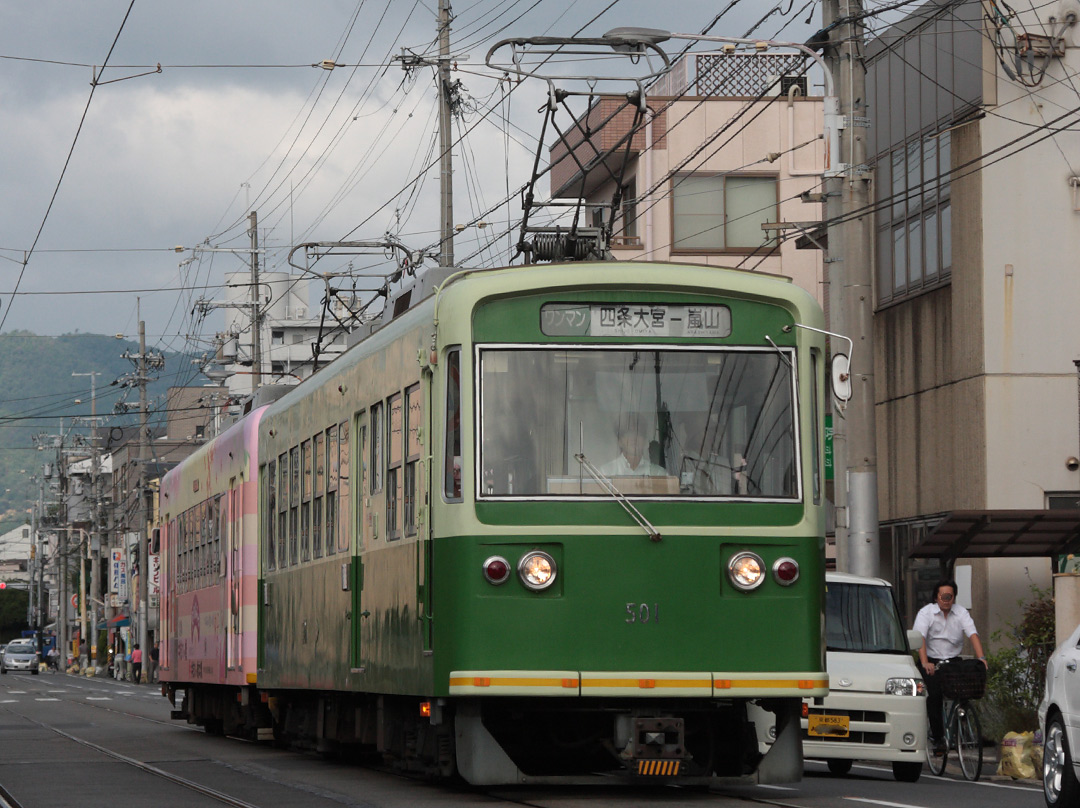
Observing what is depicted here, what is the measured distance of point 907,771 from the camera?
1571 cm

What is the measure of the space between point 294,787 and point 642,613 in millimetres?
4055

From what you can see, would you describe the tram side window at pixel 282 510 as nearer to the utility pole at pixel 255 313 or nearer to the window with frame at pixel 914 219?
the window with frame at pixel 914 219

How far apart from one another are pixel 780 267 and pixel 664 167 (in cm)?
301

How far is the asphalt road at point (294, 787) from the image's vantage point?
12.0m

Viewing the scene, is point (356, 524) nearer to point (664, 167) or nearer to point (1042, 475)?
point (1042, 475)

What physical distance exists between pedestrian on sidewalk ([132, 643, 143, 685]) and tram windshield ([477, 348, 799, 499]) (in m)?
59.3

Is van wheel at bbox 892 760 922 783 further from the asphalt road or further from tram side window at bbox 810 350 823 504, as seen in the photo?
tram side window at bbox 810 350 823 504

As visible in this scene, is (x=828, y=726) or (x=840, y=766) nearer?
(x=828, y=726)

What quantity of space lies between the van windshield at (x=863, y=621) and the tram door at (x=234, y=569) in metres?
6.06

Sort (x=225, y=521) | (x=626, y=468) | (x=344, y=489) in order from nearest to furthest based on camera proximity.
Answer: (x=626, y=468) < (x=344, y=489) < (x=225, y=521)

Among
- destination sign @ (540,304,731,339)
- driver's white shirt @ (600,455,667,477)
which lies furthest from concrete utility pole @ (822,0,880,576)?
driver's white shirt @ (600,455,667,477)

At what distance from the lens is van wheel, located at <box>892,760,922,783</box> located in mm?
15617

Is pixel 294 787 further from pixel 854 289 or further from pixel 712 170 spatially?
pixel 712 170

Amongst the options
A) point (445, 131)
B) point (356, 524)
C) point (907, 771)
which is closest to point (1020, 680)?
point (907, 771)
